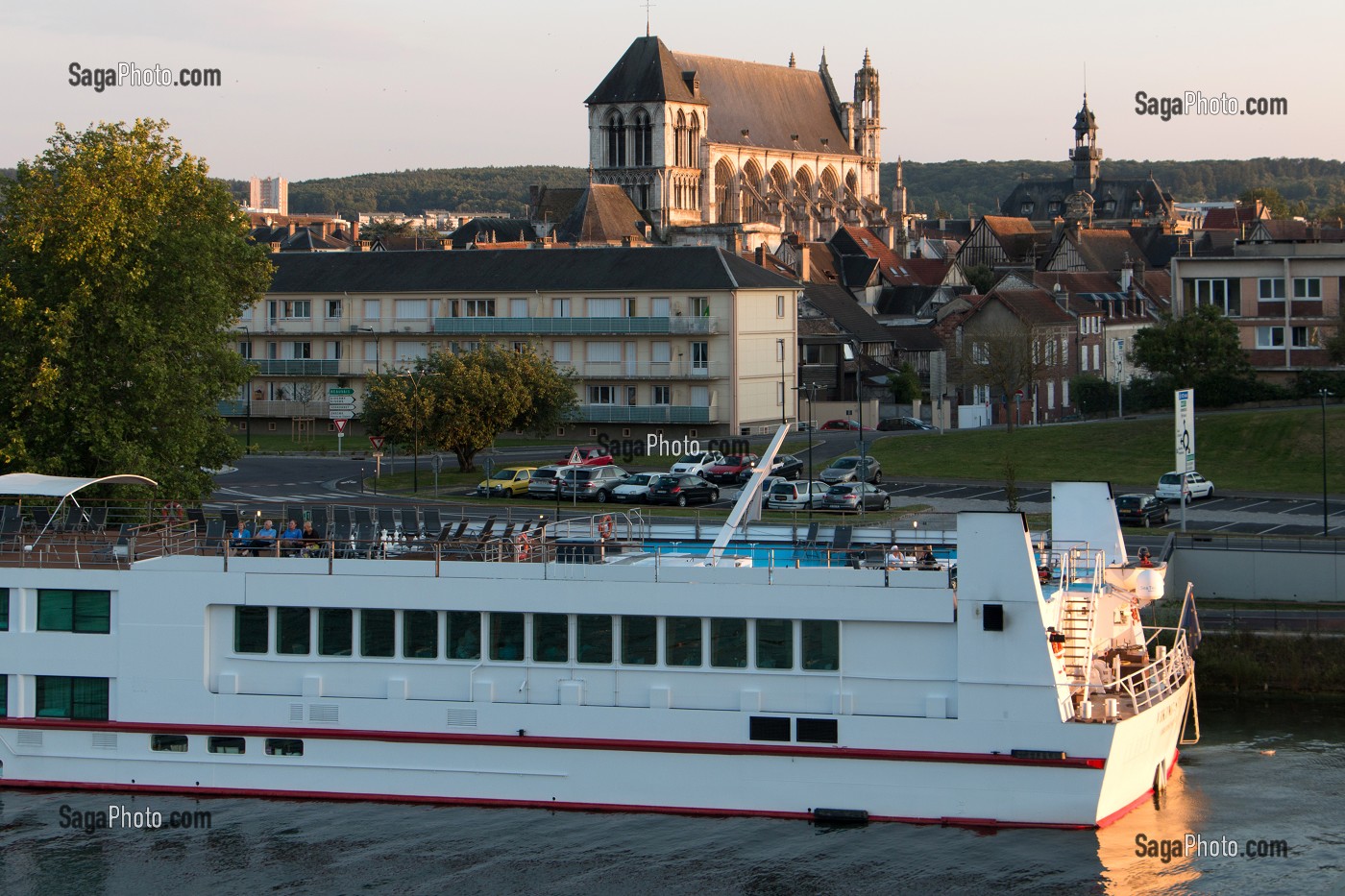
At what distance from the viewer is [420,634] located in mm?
25828

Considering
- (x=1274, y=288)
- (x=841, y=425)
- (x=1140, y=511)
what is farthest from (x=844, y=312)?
(x=1140, y=511)

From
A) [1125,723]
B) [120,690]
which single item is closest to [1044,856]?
[1125,723]

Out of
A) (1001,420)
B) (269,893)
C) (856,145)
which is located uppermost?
(856,145)

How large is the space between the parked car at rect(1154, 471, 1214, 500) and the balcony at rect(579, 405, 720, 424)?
26.7 metres

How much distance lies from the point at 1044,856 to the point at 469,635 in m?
9.07

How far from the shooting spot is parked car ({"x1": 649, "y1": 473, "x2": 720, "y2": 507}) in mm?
53750

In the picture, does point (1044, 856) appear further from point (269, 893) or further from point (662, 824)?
point (269, 893)

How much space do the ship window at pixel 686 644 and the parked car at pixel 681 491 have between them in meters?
28.4

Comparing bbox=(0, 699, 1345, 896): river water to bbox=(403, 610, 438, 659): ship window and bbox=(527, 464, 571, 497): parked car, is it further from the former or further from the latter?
bbox=(527, 464, 571, 497): parked car

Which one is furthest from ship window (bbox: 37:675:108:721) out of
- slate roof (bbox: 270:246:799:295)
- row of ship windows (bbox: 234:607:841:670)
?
slate roof (bbox: 270:246:799:295)

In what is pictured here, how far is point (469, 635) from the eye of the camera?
2570 centimetres

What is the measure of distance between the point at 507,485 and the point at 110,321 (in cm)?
1750

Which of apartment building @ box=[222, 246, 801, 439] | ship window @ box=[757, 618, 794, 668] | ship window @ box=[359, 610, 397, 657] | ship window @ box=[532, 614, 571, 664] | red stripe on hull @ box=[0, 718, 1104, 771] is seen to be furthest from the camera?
apartment building @ box=[222, 246, 801, 439]

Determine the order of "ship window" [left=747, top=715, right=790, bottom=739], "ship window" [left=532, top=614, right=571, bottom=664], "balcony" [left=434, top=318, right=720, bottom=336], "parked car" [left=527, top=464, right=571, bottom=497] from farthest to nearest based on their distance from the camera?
"balcony" [left=434, top=318, right=720, bottom=336]
"parked car" [left=527, top=464, right=571, bottom=497]
"ship window" [left=532, top=614, right=571, bottom=664]
"ship window" [left=747, top=715, right=790, bottom=739]
